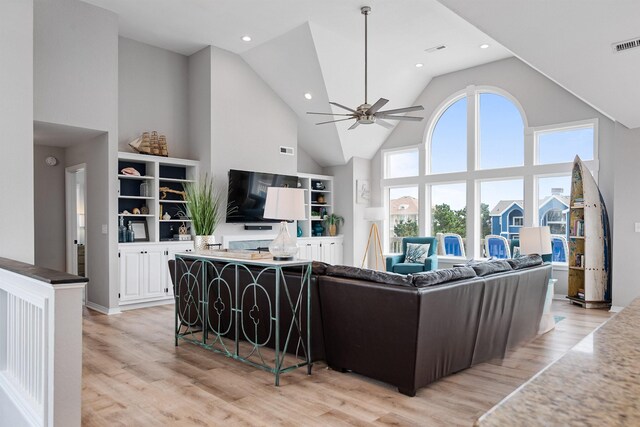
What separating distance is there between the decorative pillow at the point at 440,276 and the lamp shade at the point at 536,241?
179 cm

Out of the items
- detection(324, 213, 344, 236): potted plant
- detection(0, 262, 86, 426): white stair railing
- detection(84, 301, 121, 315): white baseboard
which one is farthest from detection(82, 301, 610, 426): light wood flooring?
detection(324, 213, 344, 236): potted plant

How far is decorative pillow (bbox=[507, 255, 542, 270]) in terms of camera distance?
4.14 metres

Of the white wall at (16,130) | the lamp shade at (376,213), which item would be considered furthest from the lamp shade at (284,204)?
the lamp shade at (376,213)

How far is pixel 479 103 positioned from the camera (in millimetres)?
7922

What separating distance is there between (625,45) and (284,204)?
9.97ft

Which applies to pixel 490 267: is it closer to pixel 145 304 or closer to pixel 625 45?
pixel 625 45

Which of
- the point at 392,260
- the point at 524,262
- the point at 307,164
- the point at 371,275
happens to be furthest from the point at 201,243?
the point at 307,164

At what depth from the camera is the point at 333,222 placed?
30.4 ft

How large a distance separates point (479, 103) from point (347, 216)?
330 cm

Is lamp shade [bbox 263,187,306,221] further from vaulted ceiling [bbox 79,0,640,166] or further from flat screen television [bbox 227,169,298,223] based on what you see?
flat screen television [bbox 227,169,298,223]

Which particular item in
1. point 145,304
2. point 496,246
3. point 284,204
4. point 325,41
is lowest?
point 145,304

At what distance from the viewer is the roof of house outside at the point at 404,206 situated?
8.86m

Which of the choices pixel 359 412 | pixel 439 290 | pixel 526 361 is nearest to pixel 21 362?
pixel 359 412

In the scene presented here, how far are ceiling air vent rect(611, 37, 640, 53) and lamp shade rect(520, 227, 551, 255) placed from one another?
1.94 meters
